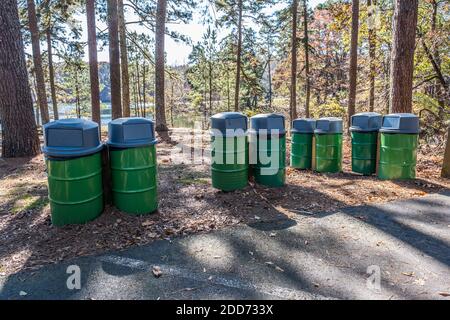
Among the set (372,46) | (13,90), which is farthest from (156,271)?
(372,46)

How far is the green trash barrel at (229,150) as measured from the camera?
193 inches

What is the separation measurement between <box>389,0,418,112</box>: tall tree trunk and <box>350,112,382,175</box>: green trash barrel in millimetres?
1157

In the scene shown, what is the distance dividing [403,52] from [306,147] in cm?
281

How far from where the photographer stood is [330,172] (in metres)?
6.64

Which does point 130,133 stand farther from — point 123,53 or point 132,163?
point 123,53

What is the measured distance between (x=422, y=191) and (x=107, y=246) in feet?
15.8

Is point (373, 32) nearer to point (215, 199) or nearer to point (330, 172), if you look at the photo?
point (330, 172)

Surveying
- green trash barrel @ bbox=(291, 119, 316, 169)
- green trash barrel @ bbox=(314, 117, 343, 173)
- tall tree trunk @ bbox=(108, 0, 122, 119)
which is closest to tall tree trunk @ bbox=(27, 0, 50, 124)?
tall tree trunk @ bbox=(108, 0, 122, 119)

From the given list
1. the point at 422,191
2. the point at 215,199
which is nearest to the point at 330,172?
the point at 422,191

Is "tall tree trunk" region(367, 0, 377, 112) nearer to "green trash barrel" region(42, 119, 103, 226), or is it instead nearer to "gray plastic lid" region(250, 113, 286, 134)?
"gray plastic lid" region(250, 113, 286, 134)

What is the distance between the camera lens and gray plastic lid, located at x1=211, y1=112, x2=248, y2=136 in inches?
192

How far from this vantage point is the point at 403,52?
22.3 ft

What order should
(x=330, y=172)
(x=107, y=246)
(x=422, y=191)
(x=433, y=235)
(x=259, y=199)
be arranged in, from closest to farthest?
(x=107, y=246) → (x=433, y=235) → (x=259, y=199) → (x=422, y=191) → (x=330, y=172)

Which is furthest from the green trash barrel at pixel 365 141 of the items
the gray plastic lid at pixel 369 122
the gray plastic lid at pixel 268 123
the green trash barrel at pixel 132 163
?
the green trash barrel at pixel 132 163
